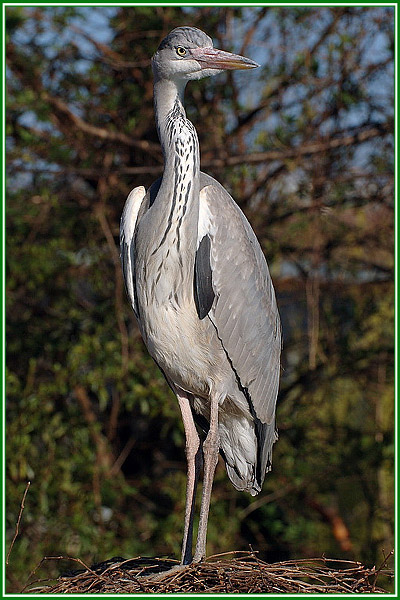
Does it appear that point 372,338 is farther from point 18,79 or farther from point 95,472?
point 18,79

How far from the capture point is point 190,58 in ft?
8.89

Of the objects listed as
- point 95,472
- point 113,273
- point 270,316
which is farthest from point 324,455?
point 270,316

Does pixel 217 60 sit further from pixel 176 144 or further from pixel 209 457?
pixel 209 457

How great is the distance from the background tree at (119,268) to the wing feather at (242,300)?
1.54 metres

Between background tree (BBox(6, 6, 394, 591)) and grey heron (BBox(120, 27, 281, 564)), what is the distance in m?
1.51

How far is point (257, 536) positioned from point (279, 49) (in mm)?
3112

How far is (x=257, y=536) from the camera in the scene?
5016 mm

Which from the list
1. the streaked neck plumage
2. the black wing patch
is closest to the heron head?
the streaked neck plumage

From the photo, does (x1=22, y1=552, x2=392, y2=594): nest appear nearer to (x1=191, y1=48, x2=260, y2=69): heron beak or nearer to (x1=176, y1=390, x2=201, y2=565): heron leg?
(x1=176, y1=390, x2=201, y2=565): heron leg

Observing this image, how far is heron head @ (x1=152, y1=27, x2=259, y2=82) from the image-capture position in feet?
8.82

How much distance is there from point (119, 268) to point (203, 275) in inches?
77.7

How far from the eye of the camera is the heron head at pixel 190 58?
2689 millimetres

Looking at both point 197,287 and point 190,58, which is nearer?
point 197,287

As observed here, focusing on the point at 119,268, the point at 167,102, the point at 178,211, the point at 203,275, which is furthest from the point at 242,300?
the point at 119,268
